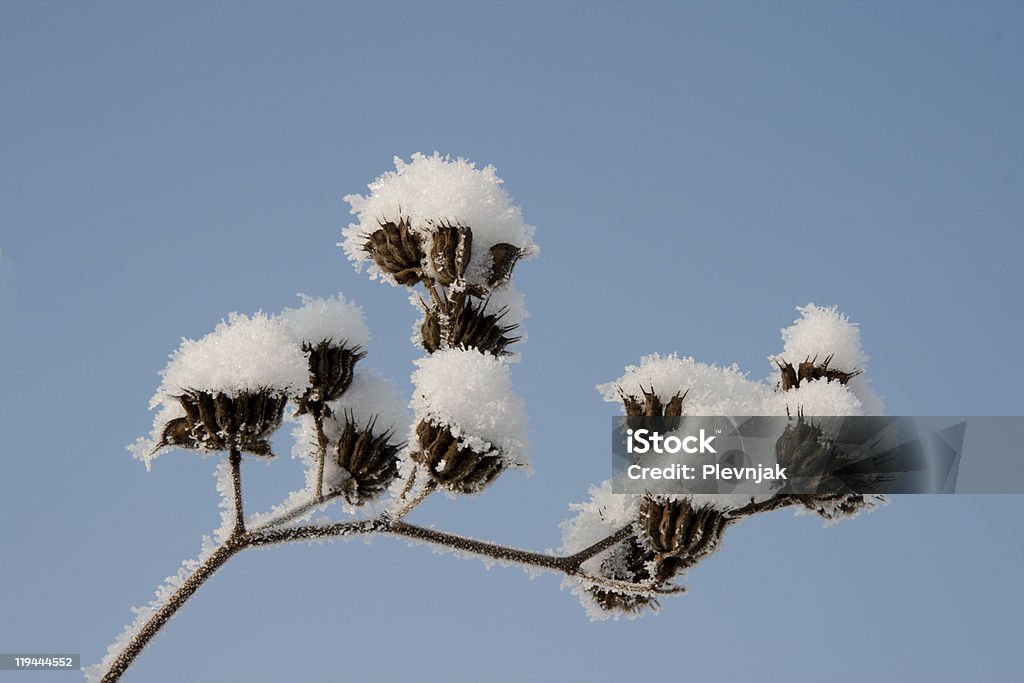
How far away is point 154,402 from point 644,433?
1.75m

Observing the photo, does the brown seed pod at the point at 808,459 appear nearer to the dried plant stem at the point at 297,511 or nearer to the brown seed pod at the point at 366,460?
the brown seed pod at the point at 366,460

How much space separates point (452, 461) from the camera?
10.8 feet

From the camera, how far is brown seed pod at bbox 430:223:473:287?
3.70 metres

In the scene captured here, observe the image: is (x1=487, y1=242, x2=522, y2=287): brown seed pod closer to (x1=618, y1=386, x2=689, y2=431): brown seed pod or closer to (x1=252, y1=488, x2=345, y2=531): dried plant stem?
(x1=618, y1=386, x2=689, y2=431): brown seed pod

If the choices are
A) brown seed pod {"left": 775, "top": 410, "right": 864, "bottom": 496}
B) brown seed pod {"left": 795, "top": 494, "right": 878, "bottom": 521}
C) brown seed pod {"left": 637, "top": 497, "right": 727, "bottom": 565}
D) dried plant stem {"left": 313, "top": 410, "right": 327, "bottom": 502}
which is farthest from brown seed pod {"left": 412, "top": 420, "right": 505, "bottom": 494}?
brown seed pod {"left": 795, "top": 494, "right": 878, "bottom": 521}

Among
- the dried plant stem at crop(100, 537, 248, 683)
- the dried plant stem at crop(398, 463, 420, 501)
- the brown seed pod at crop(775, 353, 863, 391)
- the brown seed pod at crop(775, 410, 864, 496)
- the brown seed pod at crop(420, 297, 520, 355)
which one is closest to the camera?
the dried plant stem at crop(100, 537, 248, 683)

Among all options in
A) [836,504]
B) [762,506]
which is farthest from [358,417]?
[836,504]

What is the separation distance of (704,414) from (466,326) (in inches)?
38.2

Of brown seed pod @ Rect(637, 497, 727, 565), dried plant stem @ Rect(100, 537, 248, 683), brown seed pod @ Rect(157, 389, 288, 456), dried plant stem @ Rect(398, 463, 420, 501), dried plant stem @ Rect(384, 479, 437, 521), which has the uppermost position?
brown seed pod @ Rect(157, 389, 288, 456)

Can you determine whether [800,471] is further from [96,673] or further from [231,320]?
[96,673]

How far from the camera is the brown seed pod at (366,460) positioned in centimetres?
357

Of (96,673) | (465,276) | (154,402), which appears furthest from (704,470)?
(96,673)

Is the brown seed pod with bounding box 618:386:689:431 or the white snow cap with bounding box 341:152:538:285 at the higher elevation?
the white snow cap with bounding box 341:152:538:285

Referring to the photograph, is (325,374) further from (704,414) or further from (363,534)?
(704,414)
